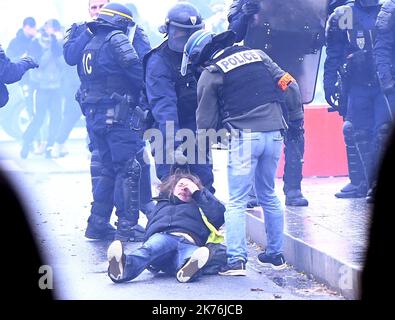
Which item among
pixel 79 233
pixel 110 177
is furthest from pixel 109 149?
pixel 79 233

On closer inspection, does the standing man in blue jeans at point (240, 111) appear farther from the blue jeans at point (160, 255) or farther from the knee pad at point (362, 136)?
the knee pad at point (362, 136)

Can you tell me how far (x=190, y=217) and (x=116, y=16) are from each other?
7.07ft

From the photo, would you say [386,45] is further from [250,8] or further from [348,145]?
[348,145]

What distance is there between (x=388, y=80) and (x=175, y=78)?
7.17 feet

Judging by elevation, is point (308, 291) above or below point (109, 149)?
below

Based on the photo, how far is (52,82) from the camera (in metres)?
19.3

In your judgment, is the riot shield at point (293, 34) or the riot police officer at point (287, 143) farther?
the riot shield at point (293, 34)

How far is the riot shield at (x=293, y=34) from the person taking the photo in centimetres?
1070

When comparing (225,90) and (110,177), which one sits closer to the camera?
(225,90)

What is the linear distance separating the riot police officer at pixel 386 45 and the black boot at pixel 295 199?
1.20m

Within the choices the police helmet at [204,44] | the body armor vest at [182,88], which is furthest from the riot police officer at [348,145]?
the police helmet at [204,44]

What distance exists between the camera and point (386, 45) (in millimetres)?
10484

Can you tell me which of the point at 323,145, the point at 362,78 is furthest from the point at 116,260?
the point at 323,145

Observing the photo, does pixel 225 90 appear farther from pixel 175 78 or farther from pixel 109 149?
pixel 109 149
